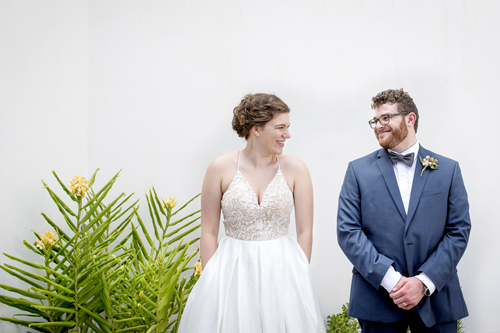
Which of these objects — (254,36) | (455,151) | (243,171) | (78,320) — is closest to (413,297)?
(243,171)

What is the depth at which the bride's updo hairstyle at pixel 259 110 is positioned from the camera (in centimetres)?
250

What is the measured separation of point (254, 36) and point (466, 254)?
2523mm

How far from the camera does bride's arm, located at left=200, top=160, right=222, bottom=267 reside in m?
2.57

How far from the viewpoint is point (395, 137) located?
2.40 metres

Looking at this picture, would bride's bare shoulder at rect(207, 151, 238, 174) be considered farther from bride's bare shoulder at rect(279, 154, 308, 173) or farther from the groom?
the groom

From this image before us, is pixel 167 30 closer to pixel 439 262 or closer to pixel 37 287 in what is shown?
pixel 37 287

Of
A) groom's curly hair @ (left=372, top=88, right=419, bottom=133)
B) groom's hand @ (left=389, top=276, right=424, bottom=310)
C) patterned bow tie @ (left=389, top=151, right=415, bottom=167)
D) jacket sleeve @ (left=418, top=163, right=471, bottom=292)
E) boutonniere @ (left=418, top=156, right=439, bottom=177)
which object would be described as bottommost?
groom's hand @ (left=389, top=276, right=424, bottom=310)

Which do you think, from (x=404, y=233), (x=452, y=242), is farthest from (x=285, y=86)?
(x=452, y=242)

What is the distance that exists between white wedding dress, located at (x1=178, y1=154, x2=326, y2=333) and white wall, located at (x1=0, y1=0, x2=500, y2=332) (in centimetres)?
122

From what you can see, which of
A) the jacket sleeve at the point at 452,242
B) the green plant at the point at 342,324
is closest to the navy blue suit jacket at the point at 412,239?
the jacket sleeve at the point at 452,242

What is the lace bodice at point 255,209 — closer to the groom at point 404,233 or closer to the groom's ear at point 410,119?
the groom at point 404,233

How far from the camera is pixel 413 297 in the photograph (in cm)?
217

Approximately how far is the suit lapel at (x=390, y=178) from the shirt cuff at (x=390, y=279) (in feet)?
0.96

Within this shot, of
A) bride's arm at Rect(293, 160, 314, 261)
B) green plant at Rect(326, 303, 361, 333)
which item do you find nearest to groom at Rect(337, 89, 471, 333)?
bride's arm at Rect(293, 160, 314, 261)
